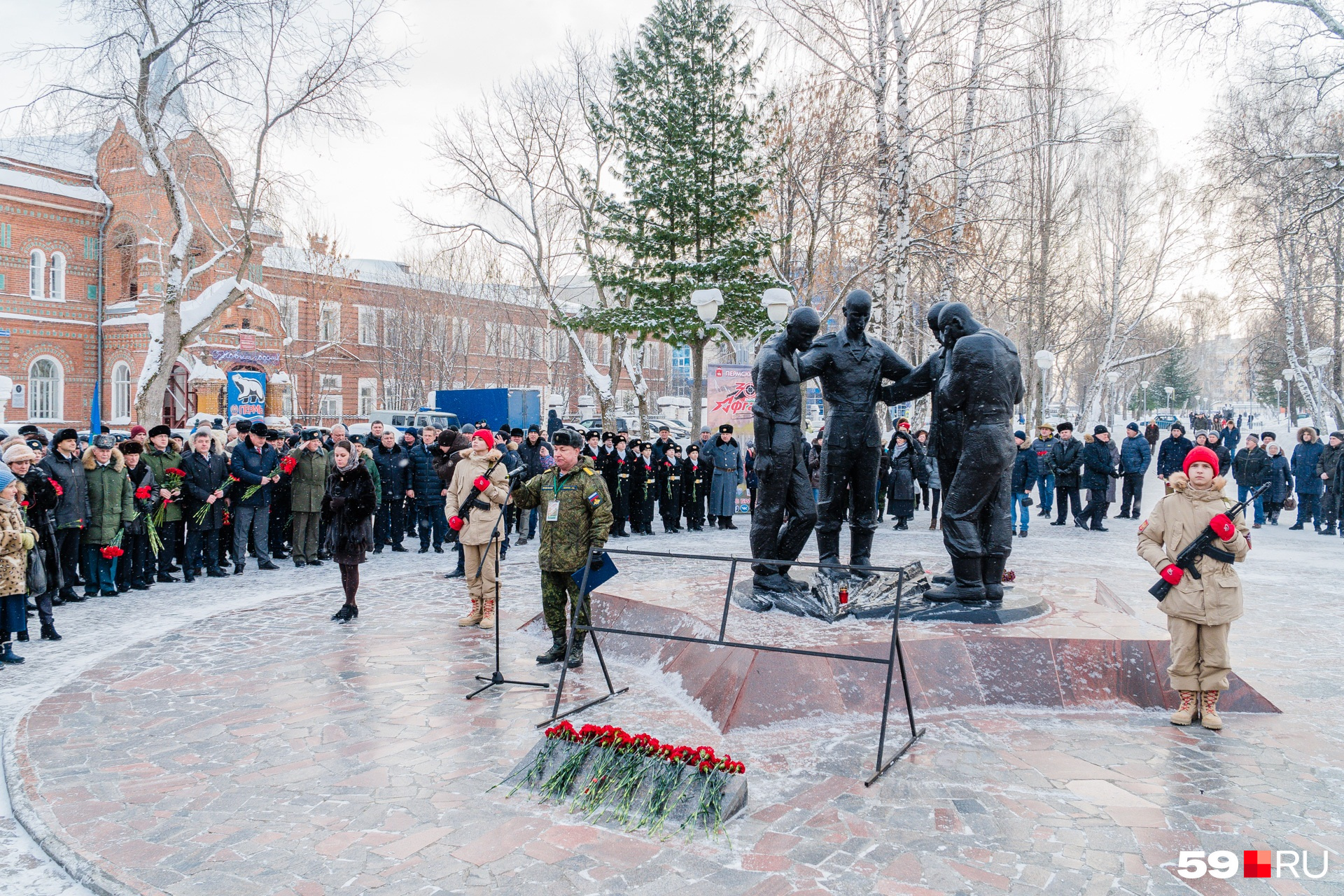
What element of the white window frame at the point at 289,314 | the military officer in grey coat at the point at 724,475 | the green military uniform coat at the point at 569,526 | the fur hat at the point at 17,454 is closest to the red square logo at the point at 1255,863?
the green military uniform coat at the point at 569,526

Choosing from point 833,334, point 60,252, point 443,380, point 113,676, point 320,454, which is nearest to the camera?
point 113,676

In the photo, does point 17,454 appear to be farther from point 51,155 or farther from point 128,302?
point 51,155

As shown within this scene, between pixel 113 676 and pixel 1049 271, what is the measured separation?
30.5 m

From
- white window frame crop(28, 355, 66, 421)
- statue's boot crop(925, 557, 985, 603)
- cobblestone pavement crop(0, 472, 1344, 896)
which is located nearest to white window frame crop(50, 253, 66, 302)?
white window frame crop(28, 355, 66, 421)

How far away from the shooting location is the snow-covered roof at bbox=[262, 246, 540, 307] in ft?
128

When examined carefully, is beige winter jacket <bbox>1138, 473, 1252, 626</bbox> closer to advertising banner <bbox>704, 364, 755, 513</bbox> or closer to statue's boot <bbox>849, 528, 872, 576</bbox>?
statue's boot <bbox>849, 528, 872, 576</bbox>

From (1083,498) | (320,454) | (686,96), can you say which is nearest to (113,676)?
(320,454)

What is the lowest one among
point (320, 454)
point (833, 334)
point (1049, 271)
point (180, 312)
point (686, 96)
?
point (320, 454)

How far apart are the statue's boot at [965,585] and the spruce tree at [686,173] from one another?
13758 mm

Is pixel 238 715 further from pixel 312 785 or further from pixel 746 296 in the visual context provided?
pixel 746 296

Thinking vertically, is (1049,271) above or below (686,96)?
below

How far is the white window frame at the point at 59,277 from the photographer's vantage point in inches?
1280

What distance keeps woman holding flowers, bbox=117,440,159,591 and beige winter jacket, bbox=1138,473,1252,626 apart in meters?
10.5

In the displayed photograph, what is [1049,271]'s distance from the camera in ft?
98.9
